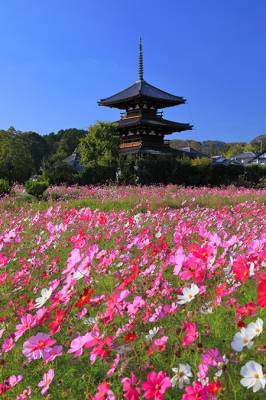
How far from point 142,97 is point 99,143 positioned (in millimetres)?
4566

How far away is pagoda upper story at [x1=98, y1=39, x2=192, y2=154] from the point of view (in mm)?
30611

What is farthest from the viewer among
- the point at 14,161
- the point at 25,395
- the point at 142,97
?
the point at 142,97

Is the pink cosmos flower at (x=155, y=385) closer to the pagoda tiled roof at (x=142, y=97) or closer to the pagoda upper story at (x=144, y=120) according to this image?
the pagoda upper story at (x=144, y=120)

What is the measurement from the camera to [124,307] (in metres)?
2.11

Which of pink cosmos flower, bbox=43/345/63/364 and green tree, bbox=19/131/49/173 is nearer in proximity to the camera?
pink cosmos flower, bbox=43/345/63/364

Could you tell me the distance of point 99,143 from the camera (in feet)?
99.0

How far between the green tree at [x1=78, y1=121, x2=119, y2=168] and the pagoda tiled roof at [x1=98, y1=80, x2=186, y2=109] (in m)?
2.01

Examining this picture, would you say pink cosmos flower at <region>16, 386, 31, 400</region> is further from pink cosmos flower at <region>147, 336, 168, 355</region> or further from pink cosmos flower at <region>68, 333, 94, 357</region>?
pink cosmos flower at <region>147, 336, 168, 355</region>

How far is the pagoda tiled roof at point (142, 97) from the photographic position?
101 ft

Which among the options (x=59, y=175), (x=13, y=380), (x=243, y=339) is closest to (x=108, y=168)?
(x=59, y=175)

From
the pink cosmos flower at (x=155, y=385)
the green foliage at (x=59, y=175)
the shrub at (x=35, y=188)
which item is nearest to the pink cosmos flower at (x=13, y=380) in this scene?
the pink cosmos flower at (x=155, y=385)

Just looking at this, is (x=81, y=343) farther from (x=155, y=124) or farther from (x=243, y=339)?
(x=155, y=124)

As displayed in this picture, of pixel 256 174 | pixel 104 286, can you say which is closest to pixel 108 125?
pixel 256 174

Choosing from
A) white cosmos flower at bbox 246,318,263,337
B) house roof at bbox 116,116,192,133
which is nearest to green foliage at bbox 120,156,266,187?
house roof at bbox 116,116,192,133
